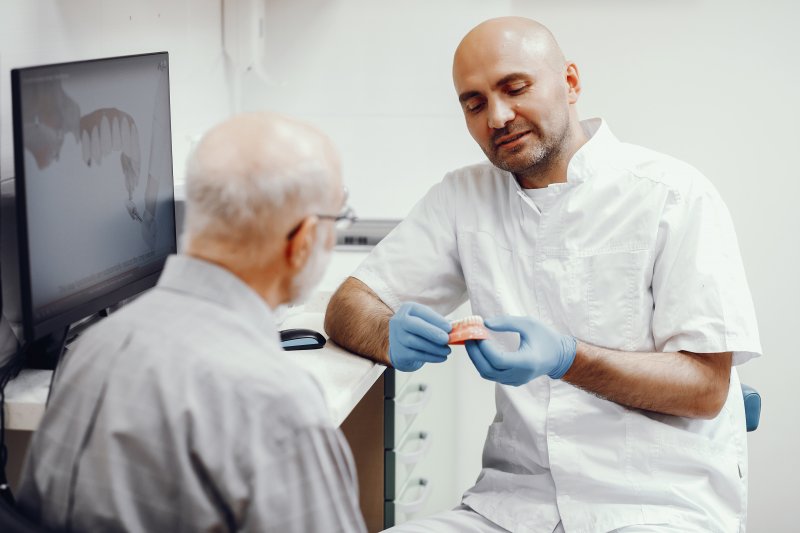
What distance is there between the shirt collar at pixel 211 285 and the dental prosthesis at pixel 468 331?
23.5 inches

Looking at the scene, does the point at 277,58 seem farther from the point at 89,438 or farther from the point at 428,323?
the point at 89,438

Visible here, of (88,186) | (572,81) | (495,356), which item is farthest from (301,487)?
(572,81)

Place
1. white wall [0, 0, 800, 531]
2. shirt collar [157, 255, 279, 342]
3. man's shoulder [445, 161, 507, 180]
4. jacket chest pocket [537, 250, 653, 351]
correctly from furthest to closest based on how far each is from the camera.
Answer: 1. white wall [0, 0, 800, 531]
2. man's shoulder [445, 161, 507, 180]
3. jacket chest pocket [537, 250, 653, 351]
4. shirt collar [157, 255, 279, 342]

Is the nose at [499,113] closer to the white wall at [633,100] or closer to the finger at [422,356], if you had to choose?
→ the finger at [422,356]

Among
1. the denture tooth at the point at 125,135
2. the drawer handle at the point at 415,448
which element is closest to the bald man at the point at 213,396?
the denture tooth at the point at 125,135

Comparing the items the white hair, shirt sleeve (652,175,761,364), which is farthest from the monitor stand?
shirt sleeve (652,175,761,364)

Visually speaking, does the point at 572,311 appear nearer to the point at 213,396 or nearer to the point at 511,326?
the point at 511,326

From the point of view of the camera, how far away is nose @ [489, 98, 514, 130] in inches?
69.2

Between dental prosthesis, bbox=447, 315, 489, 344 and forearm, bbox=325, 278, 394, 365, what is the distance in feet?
0.62

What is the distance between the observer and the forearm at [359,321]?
175cm

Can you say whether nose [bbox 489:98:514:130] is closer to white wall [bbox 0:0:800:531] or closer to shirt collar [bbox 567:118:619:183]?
shirt collar [bbox 567:118:619:183]

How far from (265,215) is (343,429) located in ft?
3.91

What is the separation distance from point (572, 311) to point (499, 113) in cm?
39

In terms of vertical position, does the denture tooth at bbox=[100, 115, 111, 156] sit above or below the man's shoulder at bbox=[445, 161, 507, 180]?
above
